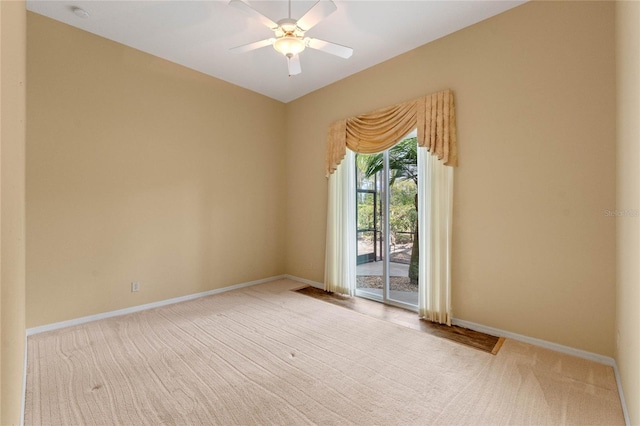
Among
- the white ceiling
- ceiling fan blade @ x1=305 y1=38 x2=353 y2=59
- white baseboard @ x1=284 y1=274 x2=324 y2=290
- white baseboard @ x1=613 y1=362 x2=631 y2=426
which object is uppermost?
the white ceiling

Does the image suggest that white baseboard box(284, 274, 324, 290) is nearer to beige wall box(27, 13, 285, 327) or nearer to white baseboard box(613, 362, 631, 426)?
beige wall box(27, 13, 285, 327)

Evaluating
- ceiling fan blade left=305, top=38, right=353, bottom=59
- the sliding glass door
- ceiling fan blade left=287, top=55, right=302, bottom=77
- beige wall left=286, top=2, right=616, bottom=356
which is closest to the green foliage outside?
the sliding glass door

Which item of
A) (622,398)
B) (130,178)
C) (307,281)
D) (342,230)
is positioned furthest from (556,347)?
(130,178)

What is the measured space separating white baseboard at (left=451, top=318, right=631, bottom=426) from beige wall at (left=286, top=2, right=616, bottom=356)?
0.05 metres

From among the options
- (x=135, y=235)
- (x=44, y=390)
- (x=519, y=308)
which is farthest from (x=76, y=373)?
(x=519, y=308)

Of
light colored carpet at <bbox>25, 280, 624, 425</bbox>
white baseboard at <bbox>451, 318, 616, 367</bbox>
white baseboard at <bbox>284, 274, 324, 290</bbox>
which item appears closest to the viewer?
light colored carpet at <bbox>25, 280, 624, 425</bbox>

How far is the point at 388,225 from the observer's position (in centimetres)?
396

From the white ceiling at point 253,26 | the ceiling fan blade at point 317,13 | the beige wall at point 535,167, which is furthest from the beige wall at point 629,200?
the ceiling fan blade at point 317,13

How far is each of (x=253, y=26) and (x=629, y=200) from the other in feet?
11.5

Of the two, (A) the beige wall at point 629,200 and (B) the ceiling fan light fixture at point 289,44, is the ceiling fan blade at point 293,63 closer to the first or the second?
(B) the ceiling fan light fixture at point 289,44

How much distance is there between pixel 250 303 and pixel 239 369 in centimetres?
159

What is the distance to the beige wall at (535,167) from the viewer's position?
2.36 m

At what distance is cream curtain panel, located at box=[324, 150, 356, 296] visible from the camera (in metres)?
4.25

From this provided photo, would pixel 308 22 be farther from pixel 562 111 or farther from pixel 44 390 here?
pixel 44 390
